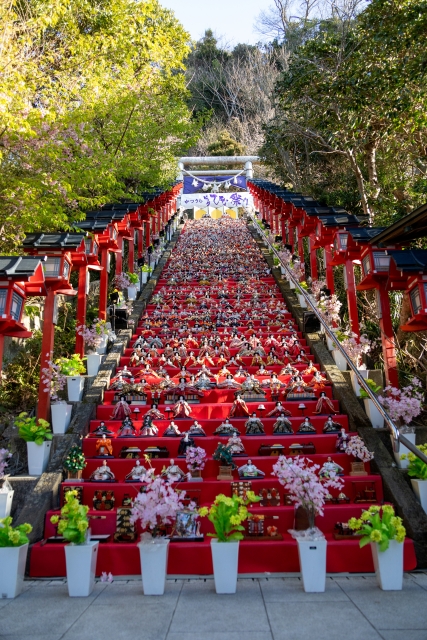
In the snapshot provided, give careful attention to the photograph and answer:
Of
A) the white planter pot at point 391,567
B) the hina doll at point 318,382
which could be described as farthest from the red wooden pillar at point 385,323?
the white planter pot at point 391,567

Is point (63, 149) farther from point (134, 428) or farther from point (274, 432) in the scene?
point (274, 432)

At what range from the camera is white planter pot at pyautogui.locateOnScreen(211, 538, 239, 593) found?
16.3 feet

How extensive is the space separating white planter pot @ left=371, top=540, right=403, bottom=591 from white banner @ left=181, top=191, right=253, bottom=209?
2891 cm

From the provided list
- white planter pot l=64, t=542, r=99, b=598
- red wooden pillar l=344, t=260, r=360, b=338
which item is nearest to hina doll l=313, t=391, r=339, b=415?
red wooden pillar l=344, t=260, r=360, b=338

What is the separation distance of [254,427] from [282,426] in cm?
41

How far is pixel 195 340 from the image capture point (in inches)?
468

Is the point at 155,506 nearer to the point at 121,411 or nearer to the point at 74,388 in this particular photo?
the point at 121,411

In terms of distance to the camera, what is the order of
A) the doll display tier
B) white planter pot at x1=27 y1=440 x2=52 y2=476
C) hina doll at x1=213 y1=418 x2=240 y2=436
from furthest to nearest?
hina doll at x1=213 y1=418 x2=240 y2=436 < white planter pot at x1=27 y1=440 x2=52 y2=476 < the doll display tier

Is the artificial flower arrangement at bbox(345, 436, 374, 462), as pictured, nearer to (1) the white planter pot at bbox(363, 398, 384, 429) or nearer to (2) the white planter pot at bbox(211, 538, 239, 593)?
(1) the white planter pot at bbox(363, 398, 384, 429)

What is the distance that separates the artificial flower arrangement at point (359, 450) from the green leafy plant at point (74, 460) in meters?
3.38

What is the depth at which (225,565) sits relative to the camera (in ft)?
16.3

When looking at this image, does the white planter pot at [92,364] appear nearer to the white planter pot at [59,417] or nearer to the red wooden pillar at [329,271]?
the white planter pot at [59,417]

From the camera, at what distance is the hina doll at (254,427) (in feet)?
25.0

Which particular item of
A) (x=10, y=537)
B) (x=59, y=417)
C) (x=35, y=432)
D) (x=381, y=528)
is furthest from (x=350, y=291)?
(x=10, y=537)
